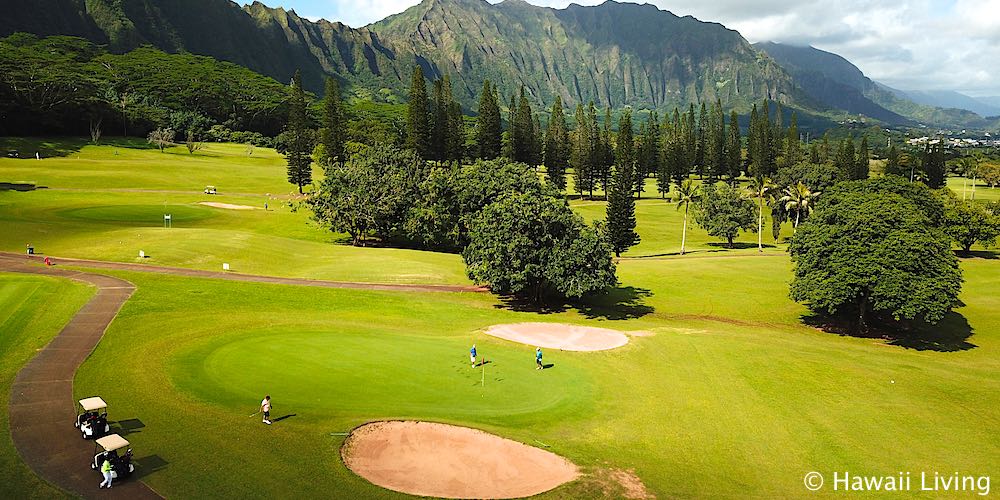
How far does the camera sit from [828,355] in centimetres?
3744

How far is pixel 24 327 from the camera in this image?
33812 mm

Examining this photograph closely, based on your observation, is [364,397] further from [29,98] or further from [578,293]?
[29,98]

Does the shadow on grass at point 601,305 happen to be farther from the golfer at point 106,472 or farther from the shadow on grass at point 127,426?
the golfer at point 106,472

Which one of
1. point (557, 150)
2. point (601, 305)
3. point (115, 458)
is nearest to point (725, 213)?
point (601, 305)

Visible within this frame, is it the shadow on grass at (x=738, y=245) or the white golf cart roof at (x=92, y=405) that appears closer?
the white golf cart roof at (x=92, y=405)

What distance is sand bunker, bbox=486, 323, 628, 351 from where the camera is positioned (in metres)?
38.7

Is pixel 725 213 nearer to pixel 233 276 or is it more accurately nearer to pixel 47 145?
pixel 233 276

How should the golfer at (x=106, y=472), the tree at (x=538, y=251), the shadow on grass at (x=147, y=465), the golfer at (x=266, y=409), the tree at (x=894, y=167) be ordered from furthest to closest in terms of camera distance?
the tree at (x=894, y=167) → the tree at (x=538, y=251) → the golfer at (x=266, y=409) → the shadow on grass at (x=147, y=465) → the golfer at (x=106, y=472)

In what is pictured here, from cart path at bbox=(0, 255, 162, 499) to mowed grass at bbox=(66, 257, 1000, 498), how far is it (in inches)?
37.4

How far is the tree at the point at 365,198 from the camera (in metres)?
77.5

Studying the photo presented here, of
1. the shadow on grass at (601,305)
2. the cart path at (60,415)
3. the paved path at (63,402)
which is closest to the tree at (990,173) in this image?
the shadow on grass at (601,305)

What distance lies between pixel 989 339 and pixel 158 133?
155 meters

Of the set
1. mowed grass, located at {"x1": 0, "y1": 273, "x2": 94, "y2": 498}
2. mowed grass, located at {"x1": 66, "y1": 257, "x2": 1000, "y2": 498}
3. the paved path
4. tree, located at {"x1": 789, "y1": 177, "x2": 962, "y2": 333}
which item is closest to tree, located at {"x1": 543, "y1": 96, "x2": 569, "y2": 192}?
tree, located at {"x1": 789, "y1": 177, "x2": 962, "y2": 333}

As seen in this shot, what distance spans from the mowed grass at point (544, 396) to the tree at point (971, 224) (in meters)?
34.1
